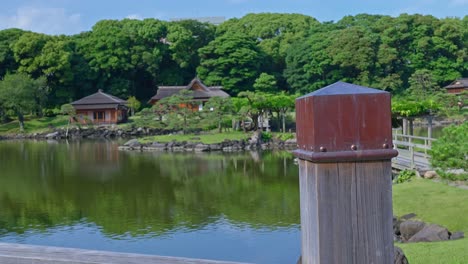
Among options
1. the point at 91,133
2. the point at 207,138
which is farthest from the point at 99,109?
the point at 207,138

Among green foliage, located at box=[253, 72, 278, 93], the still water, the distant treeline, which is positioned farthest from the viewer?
the distant treeline

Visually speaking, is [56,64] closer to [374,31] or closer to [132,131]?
[132,131]

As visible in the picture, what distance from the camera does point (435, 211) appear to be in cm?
726

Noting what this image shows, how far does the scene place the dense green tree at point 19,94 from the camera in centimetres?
2978

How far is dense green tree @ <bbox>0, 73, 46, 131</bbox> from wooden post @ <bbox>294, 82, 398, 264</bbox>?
3168cm

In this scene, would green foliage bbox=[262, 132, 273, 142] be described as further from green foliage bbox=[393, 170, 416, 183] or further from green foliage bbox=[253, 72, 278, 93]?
green foliage bbox=[393, 170, 416, 183]

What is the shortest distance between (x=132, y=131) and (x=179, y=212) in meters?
20.0

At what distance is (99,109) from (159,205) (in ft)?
72.5

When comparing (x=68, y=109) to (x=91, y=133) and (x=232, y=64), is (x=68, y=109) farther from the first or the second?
(x=232, y=64)

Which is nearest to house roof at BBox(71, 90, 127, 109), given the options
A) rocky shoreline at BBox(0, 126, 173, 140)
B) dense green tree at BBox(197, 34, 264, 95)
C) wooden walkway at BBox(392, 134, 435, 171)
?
rocky shoreline at BBox(0, 126, 173, 140)

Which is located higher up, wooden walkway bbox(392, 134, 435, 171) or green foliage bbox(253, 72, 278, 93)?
green foliage bbox(253, 72, 278, 93)

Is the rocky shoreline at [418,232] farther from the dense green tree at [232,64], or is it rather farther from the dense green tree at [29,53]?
the dense green tree at [29,53]

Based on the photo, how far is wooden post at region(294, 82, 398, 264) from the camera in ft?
3.01

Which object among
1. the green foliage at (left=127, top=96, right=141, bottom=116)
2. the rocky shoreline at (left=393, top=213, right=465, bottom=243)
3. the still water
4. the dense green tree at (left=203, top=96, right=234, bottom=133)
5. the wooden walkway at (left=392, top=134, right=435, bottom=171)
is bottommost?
the still water
